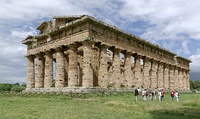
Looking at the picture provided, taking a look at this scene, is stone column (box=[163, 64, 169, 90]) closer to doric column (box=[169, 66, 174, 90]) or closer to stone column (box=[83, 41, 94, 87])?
doric column (box=[169, 66, 174, 90])

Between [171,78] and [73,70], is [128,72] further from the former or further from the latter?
[171,78]

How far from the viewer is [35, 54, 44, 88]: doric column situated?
3734 centimetres

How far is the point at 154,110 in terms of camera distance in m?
15.7

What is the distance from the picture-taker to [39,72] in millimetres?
37969

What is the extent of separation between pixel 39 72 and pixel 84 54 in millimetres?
12786

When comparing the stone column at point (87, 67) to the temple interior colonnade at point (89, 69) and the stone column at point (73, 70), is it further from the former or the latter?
the stone column at point (73, 70)

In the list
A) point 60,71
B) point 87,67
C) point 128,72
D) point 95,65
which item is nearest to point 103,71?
point 95,65

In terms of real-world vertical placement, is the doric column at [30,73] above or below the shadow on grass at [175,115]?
above

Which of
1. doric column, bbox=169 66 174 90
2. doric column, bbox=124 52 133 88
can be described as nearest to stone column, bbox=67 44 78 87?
doric column, bbox=124 52 133 88

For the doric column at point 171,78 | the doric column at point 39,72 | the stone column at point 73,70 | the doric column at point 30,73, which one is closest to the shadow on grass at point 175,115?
the stone column at point 73,70

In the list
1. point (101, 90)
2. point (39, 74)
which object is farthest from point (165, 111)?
point (39, 74)

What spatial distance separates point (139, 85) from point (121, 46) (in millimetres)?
8725

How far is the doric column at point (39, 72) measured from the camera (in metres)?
37.3

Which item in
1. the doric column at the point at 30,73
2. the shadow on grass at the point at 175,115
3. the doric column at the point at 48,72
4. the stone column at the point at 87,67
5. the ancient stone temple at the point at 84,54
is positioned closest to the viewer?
the shadow on grass at the point at 175,115
